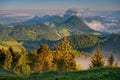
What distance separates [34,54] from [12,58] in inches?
570

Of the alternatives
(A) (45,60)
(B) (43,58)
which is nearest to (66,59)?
(A) (45,60)

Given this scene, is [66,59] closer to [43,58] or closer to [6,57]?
[43,58]

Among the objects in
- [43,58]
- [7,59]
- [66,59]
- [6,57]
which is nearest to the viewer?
[6,57]

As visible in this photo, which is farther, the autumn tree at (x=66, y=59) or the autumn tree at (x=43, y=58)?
the autumn tree at (x=43, y=58)

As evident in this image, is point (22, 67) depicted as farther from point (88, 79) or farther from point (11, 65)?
point (88, 79)

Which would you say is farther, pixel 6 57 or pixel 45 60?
pixel 45 60

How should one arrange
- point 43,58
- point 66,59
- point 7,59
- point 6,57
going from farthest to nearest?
point 43,58 → point 66,59 → point 7,59 → point 6,57

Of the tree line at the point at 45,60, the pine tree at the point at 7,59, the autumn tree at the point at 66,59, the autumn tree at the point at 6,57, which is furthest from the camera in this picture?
the autumn tree at the point at 66,59

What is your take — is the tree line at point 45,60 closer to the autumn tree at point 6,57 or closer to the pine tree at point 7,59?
the autumn tree at point 6,57

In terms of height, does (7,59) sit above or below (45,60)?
above

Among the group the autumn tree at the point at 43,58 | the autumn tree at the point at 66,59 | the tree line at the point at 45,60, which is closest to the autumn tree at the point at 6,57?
the tree line at the point at 45,60

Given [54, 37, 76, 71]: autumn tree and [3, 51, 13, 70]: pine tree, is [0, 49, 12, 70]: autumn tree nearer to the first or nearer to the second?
[3, 51, 13, 70]: pine tree

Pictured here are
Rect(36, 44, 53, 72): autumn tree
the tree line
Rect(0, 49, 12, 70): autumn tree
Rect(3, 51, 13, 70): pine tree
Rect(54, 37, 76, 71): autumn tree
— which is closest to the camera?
Rect(3, 51, 13, 70): pine tree

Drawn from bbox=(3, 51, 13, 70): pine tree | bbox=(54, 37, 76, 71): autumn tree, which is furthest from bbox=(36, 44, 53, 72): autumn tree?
bbox=(3, 51, 13, 70): pine tree
